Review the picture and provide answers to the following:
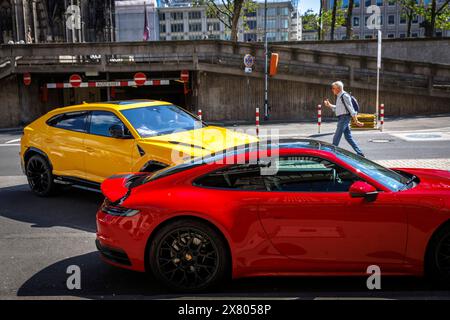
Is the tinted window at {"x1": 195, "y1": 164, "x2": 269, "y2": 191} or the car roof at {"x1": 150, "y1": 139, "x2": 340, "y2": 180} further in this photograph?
the car roof at {"x1": 150, "y1": 139, "x2": 340, "y2": 180}

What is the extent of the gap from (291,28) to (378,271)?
5477 inches

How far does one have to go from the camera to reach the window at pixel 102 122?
7861 mm

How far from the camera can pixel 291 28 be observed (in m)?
138

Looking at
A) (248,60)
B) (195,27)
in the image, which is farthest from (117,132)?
(195,27)

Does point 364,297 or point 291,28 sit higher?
point 291,28

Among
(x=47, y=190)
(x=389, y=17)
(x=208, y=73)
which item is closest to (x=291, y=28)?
(x=389, y=17)

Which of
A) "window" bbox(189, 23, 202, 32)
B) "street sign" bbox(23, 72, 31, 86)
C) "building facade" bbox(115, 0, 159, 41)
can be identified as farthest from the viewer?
"window" bbox(189, 23, 202, 32)

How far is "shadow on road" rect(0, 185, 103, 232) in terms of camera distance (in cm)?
705

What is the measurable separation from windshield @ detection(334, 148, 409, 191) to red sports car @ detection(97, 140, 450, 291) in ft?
0.06

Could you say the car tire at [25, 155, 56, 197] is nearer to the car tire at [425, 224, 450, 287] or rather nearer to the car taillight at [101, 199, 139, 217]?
the car taillight at [101, 199, 139, 217]

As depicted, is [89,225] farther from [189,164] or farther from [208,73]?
[208,73]

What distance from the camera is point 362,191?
420cm

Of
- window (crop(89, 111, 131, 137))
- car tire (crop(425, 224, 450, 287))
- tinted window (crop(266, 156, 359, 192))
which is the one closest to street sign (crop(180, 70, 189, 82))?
window (crop(89, 111, 131, 137))

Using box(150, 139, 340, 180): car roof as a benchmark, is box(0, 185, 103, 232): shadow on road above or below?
below
